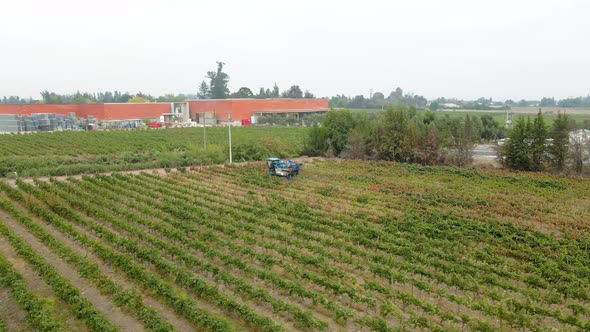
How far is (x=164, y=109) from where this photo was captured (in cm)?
6538

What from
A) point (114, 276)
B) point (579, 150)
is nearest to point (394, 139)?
point (579, 150)

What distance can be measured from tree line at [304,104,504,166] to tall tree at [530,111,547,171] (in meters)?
3.38

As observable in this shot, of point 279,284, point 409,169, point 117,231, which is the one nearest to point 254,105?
point 409,169

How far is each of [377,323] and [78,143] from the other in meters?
34.4

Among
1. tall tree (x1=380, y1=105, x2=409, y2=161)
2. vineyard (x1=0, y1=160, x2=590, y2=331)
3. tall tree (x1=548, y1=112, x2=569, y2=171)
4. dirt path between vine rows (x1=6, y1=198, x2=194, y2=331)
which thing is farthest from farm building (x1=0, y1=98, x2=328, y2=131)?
dirt path between vine rows (x1=6, y1=198, x2=194, y2=331)

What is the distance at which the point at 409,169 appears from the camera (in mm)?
24672

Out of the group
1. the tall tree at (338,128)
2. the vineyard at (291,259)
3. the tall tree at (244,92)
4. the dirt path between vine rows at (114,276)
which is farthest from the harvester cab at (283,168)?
the tall tree at (244,92)

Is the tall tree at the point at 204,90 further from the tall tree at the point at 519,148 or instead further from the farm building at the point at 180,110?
the tall tree at the point at 519,148

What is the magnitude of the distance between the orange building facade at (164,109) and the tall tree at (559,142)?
3911cm

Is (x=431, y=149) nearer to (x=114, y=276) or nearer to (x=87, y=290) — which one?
(x=114, y=276)

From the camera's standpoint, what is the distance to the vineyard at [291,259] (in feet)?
26.2

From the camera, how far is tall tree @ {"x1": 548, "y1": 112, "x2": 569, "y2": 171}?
75.1 feet

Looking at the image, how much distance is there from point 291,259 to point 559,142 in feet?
62.4

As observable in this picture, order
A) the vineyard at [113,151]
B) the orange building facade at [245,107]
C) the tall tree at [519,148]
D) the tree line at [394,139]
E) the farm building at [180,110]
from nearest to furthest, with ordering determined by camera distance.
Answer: the vineyard at [113,151], the tall tree at [519,148], the tree line at [394,139], the farm building at [180,110], the orange building facade at [245,107]
